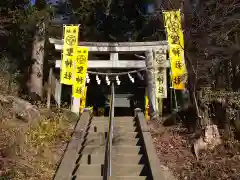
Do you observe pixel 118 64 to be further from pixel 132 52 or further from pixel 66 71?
pixel 66 71

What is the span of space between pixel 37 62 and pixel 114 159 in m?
8.74

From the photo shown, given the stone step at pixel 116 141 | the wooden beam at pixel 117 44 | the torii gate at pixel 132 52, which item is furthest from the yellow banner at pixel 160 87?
the stone step at pixel 116 141

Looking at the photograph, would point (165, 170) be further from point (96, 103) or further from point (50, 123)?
point (96, 103)

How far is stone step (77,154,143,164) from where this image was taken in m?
7.64

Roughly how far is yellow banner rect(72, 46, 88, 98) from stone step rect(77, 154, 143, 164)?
6612 mm

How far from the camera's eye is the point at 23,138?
302 inches

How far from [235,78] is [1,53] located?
30.4 ft

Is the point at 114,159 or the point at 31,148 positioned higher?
the point at 31,148

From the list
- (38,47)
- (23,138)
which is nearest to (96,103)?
(38,47)

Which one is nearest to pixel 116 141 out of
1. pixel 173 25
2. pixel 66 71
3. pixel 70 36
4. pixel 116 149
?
pixel 116 149

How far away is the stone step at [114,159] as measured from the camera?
7.64 metres

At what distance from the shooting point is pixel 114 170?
7.11 meters

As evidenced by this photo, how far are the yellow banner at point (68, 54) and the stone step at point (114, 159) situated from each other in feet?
21.9

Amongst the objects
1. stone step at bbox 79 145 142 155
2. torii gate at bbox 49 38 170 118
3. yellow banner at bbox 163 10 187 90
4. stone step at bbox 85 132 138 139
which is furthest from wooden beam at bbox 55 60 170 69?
stone step at bbox 79 145 142 155
